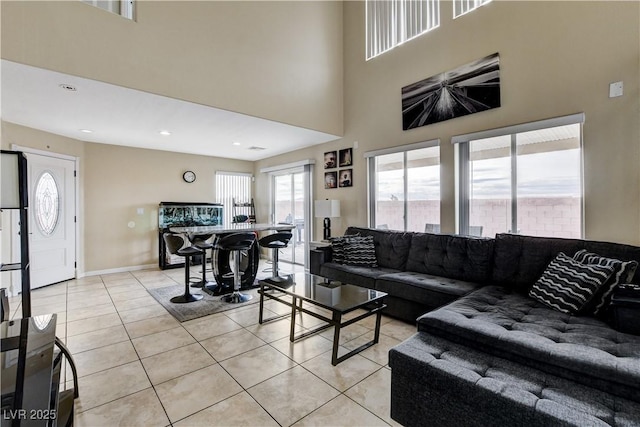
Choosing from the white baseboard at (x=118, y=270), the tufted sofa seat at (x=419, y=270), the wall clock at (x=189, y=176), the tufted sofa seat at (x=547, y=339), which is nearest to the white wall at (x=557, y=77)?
the tufted sofa seat at (x=419, y=270)

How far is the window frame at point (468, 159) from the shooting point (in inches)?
115

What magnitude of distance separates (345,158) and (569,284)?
12.1ft

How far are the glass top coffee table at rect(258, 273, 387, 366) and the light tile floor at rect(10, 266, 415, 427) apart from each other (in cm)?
11

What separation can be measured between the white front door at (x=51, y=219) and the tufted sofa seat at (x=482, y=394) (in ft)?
18.4

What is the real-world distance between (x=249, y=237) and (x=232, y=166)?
160 inches

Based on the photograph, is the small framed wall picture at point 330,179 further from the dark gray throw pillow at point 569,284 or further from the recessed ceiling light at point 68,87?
the recessed ceiling light at point 68,87

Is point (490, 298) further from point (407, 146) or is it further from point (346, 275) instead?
point (407, 146)

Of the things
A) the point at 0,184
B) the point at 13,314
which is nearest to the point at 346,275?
the point at 0,184

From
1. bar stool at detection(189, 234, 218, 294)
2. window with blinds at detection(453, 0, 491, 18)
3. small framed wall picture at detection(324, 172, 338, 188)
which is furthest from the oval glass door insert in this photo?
window with blinds at detection(453, 0, 491, 18)

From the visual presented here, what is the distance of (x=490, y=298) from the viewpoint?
2441mm

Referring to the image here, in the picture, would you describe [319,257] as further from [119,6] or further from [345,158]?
[119,6]

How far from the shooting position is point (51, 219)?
4730mm

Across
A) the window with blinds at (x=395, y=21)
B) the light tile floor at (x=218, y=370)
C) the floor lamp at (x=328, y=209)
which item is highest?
the window with blinds at (x=395, y=21)

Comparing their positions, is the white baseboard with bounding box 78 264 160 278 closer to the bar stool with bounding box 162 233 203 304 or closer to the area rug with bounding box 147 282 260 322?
the area rug with bounding box 147 282 260 322
